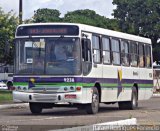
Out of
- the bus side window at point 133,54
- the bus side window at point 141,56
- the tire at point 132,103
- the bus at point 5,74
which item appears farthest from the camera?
the bus at point 5,74

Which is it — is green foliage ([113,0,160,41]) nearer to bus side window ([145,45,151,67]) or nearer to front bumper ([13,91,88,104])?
bus side window ([145,45,151,67])

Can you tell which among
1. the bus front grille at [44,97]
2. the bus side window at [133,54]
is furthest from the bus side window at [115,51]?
the bus front grille at [44,97]

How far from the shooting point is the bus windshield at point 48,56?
840 inches

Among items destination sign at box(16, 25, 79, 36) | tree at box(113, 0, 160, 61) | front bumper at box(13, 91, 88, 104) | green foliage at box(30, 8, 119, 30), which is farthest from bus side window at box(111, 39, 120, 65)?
tree at box(113, 0, 160, 61)

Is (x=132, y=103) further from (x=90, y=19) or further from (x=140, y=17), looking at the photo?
(x=90, y=19)

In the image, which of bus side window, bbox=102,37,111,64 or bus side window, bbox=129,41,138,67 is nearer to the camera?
bus side window, bbox=102,37,111,64

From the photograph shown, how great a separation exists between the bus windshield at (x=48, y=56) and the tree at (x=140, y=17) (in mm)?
46810

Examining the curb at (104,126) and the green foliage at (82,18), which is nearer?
the curb at (104,126)

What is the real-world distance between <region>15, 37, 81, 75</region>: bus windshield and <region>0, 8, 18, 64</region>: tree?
1628 centimetres

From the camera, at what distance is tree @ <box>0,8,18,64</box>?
39.3m

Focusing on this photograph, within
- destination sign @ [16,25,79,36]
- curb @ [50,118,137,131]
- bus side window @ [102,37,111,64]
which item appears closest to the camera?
curb @ [50,118,137,131]

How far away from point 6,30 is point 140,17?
33.4 metres

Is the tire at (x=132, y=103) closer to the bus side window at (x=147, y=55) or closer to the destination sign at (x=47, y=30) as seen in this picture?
the bus side window at (x=147, y=55)

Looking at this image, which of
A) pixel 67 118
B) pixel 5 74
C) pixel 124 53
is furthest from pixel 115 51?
pixel 5 74
